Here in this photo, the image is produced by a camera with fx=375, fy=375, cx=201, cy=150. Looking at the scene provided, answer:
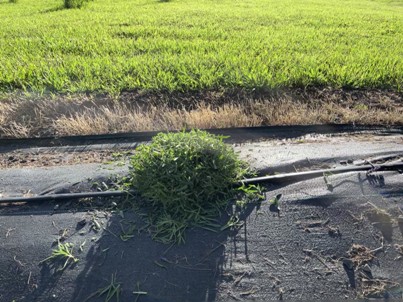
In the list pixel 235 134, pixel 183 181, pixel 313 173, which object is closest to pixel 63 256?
pixel 183 181

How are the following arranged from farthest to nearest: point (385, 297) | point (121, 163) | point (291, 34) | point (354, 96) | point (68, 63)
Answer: point (291, 34) < point (68, 63) < point (354, 96) < point (121, 163) < point (385, 297)

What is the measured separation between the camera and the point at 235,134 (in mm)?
Result: 5152

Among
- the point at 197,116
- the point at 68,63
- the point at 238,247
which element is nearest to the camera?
the point at 238,247

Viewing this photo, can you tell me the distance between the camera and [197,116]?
5328 mm

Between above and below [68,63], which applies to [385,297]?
below

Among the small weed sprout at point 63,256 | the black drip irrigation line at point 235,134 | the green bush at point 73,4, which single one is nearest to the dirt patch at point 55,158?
the black drip irrigation line at point 235,134

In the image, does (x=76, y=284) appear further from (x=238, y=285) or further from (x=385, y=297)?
(x=385, y=297)

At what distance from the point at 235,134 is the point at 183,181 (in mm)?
1951

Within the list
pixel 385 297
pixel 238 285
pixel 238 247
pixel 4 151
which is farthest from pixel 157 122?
pixel 385 297

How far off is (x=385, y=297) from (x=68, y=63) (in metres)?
6.46

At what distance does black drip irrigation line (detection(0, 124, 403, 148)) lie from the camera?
198 inches

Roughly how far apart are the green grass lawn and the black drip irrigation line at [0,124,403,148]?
1.13 m

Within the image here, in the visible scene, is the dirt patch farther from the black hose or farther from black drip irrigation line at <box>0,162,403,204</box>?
the black hose

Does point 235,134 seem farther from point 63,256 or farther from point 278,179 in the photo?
point 63,256
